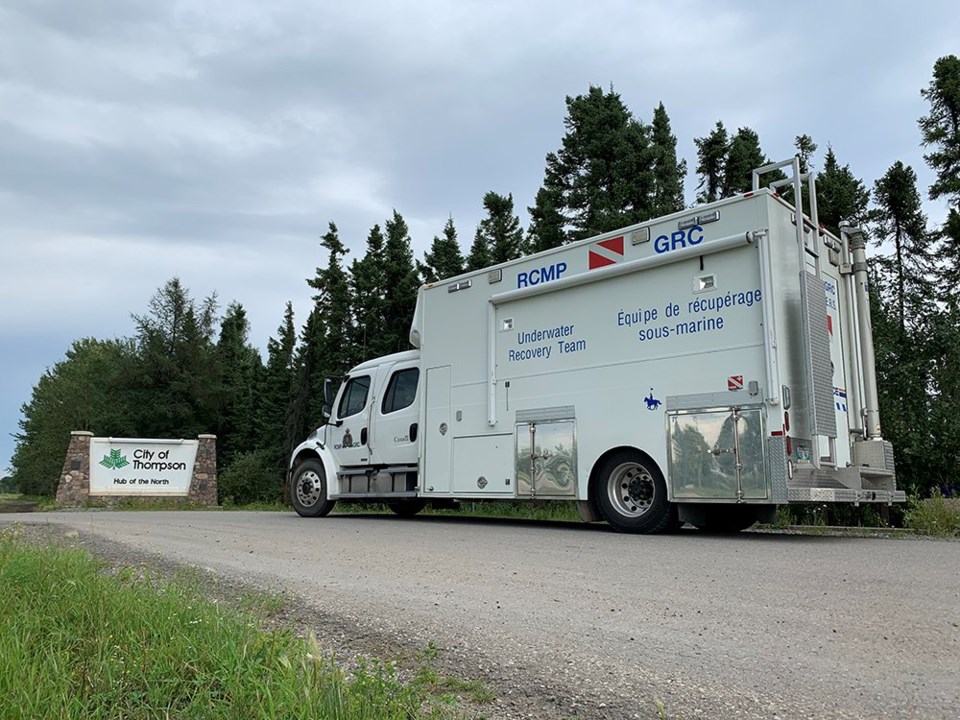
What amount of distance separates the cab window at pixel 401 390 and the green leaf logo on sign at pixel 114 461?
14.0 metres

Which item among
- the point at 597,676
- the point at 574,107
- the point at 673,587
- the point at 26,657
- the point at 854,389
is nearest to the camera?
the point at 26,657

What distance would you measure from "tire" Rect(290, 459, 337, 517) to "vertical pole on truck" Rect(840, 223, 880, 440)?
Result: 8642mm

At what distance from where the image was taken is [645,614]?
4738mm

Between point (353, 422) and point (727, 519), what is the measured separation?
6.51 m

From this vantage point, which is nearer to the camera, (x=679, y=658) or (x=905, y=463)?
(x=679, y=658)

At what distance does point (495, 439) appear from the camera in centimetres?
1122

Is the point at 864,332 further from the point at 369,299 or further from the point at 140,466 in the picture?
the point at 369,299

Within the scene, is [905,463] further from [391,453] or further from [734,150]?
[734,150]

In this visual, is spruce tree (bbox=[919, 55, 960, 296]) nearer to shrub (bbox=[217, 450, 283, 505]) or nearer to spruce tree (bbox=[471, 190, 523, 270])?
spruce tree (bbox=[471, 190, 523, 270])

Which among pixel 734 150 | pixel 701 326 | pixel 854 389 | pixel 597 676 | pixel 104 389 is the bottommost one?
pixel 597 676

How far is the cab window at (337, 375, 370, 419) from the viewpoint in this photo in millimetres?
13922

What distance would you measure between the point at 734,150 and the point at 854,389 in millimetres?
22251

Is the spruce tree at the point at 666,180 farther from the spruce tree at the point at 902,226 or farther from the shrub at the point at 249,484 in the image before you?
the shrub at the point at 249,484

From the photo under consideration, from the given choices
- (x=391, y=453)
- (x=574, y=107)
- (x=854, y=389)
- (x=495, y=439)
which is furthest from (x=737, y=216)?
(x=574, y=107)
